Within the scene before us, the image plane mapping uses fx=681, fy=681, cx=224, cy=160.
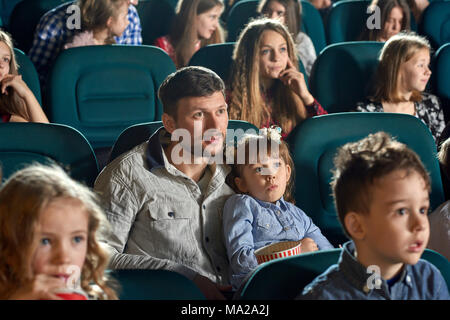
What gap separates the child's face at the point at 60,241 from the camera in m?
0.99

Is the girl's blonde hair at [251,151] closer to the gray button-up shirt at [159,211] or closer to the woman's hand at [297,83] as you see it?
the gray button-up shirt at [159,211]

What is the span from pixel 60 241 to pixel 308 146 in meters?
0.92

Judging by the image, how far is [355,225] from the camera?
1138 mm

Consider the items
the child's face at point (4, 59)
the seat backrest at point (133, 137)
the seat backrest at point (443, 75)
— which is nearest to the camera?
the seat backrest at point (133, 137)

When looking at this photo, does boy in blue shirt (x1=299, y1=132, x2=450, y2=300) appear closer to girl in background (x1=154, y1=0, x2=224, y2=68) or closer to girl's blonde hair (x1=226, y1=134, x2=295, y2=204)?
girl's blonde hair (x1=226, y1=134, x2=295, y2=204)

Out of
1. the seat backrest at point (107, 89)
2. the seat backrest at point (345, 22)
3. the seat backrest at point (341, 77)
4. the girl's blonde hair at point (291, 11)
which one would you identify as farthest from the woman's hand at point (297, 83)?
the seat backrest at point (345, 22)

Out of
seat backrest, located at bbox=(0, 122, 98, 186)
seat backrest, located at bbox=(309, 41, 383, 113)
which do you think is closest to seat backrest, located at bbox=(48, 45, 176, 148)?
seat backrest, located at bbox=(309, 41, 383, 113)

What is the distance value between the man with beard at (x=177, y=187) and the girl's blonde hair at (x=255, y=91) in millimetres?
774

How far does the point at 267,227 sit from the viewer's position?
164 centimetres

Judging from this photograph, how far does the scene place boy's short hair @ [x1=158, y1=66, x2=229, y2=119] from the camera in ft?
5.24

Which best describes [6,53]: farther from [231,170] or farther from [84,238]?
[84,238]

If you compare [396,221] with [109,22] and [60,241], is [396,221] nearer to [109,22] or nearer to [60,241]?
[60,241]

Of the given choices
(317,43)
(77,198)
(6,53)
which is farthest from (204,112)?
(317,43)

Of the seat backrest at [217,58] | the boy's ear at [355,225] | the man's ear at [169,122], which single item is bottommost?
the boy's ear at [355,225]
